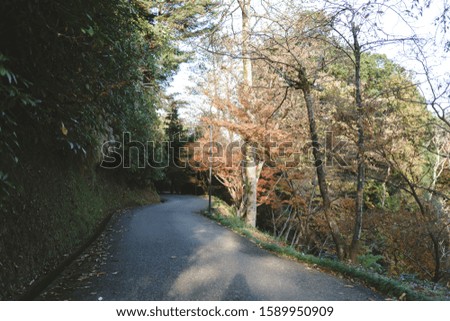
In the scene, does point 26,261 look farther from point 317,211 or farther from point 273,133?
point 317,211

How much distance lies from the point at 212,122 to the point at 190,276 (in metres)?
9.81

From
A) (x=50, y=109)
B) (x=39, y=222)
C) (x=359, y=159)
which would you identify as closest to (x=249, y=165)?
(x=359, y=159)

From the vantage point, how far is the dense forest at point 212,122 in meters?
3.75

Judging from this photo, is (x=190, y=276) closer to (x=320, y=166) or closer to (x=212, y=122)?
(x=320, y=166)

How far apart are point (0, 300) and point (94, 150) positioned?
411 cm

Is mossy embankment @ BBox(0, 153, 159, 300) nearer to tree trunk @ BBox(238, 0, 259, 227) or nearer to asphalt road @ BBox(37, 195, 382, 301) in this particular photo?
asphalt road @ BBox(37, 195, 382, 301)

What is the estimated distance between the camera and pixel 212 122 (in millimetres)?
14133

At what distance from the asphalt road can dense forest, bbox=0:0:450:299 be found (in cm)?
58

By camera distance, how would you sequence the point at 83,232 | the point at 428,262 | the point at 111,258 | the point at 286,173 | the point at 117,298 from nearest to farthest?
the point at 117,298
the point at 111,258
the point at 83,232
the point at 428,262
the point at 286,173

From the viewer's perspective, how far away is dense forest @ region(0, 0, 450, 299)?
375 centimetres

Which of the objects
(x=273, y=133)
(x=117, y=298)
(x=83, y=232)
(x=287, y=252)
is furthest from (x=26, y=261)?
(x=273, y=133)

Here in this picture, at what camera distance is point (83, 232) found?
7.34 metres

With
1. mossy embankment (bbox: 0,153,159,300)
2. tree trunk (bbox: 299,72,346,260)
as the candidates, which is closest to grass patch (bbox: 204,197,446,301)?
tree trunk (bbox: 299,72,346,260)

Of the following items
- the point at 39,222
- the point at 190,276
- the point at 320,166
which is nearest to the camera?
the point at 39,222
